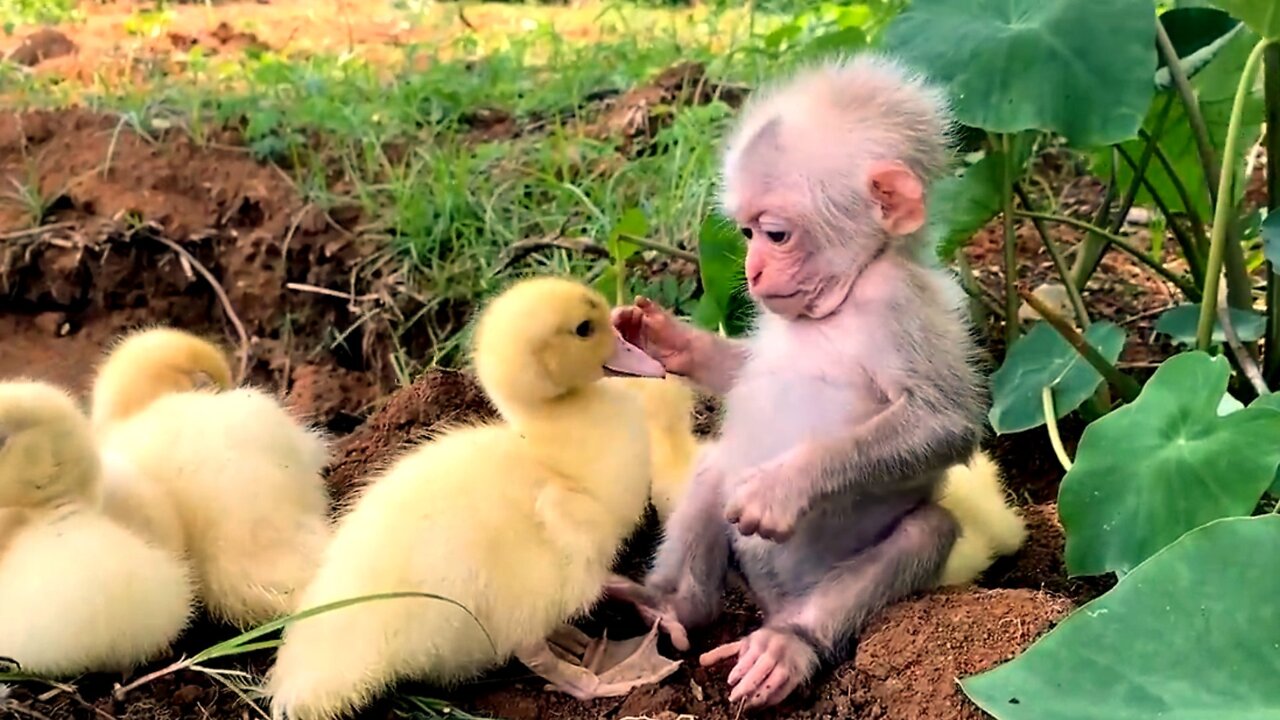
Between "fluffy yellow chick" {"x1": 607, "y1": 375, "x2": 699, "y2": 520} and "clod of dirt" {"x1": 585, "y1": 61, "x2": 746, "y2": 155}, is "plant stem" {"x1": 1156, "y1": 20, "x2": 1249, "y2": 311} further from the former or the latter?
"clod of dirt" {"x1": 585, "y1": 61, "x2": 746, "y2": 155}

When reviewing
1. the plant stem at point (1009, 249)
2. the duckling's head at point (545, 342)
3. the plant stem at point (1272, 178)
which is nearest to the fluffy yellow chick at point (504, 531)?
the duckling's head at point (545, 342)

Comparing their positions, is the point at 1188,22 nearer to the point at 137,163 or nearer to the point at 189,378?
the point at 189,378

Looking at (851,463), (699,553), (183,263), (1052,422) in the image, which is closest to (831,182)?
(851,463)

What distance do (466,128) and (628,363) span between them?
2830 millimetres

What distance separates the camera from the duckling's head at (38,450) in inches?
68.8

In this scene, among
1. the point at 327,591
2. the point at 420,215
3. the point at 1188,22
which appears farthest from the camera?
the point at 420,215

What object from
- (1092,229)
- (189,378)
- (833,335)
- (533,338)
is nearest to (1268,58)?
(1092,229)

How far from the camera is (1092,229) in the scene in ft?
8.13

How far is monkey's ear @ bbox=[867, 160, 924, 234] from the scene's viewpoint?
172 cm

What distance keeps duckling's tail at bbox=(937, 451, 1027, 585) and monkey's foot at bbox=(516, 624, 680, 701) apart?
18.1 inches

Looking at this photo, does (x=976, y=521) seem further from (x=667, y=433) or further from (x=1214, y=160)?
(x=1214, y=160)

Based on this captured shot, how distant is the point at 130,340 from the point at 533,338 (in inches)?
39.1

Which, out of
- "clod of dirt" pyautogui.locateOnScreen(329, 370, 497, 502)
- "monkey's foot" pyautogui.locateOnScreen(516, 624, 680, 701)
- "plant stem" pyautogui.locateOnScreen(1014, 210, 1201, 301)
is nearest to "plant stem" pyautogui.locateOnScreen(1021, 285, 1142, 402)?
"plant stem" pyautogui.locateOnScreen(1014, 210, 1201, 301)

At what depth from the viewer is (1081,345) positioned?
6.93ft
